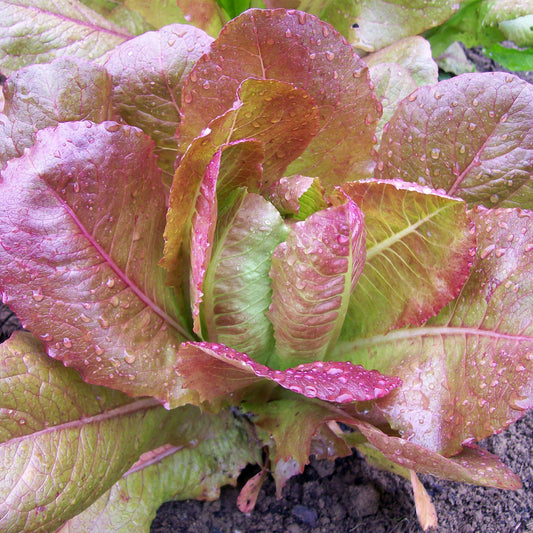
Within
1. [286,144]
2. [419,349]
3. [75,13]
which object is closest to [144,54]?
[286,144]

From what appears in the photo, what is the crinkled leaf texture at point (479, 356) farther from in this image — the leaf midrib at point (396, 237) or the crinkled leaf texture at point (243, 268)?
the crinkled leaf texture at point (243, 268)

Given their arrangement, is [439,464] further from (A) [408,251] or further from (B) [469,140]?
(B) [469,140]

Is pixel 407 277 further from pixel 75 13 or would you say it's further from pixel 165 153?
pixel 75 13

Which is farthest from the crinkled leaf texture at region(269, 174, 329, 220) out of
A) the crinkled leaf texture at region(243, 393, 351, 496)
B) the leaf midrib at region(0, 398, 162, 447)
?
the leaf midrib at region(0, 398, 162, 447)

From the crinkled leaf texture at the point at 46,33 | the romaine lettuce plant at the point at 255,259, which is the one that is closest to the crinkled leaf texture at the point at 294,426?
the romaine lettuce plant at the point at 255,259

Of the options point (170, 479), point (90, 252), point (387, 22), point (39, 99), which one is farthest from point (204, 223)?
point (387, 22)
